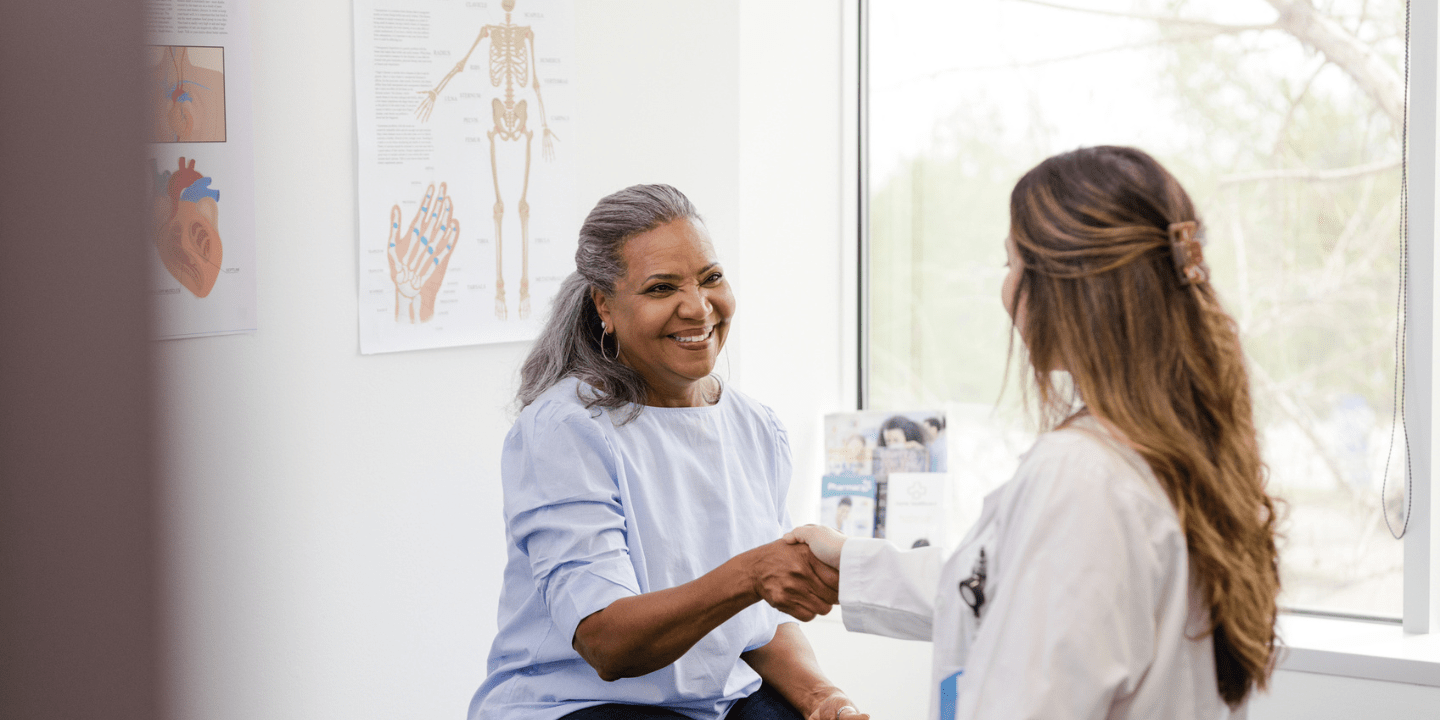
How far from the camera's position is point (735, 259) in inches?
117

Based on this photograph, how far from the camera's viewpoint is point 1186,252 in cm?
113

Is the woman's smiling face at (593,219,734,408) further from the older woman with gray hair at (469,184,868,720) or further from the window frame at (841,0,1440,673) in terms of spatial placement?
the window frame at (841,0,1440,673)

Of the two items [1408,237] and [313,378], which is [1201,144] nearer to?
[1408,237]

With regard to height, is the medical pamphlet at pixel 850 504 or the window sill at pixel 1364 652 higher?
the medical pamphlet at pixel 850 504

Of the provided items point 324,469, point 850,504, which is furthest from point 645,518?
point 850,504

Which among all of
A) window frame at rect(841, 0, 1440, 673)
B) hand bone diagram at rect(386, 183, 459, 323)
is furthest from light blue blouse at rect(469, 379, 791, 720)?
window frame at rect(841, 0, 1440, 673)

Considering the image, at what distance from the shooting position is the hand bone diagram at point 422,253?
2.19m

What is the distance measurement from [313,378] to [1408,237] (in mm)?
2539

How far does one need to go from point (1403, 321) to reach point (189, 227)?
2.73 metres

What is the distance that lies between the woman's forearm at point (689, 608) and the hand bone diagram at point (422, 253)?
3.00 ft

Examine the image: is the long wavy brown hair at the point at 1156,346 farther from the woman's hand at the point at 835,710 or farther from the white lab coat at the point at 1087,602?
the woman's hand at the point at 835,710

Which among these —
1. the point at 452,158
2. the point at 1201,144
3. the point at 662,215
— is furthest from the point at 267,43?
the point at 1201,144

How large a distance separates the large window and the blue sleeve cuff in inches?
78.7

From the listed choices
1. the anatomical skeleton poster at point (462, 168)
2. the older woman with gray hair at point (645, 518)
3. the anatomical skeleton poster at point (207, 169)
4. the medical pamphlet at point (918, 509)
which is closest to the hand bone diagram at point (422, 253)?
the anatomical skeleton poster at point (462, 168)
